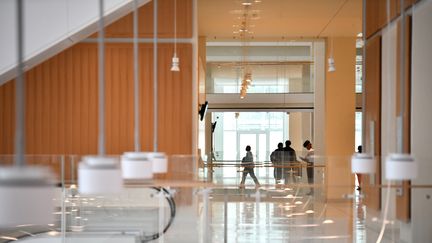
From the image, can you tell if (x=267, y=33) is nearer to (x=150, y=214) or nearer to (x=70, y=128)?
(x=70, y=128)

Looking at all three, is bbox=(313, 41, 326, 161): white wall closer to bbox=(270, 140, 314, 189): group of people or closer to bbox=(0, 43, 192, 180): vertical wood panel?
bbox=(270, 140, 314, 189): group of people

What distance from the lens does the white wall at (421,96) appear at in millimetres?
8695

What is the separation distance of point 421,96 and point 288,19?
5569 mm

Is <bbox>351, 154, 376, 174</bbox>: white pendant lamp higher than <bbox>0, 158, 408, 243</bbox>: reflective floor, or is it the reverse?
<bbox>351, 154, 376, 174</bbox>: white pendant lamp

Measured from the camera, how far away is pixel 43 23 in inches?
379

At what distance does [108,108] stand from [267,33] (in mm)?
6341

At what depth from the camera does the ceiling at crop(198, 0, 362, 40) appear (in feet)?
40.7

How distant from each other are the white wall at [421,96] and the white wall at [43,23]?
4791mm

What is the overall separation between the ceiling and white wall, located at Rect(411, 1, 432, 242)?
3281mm

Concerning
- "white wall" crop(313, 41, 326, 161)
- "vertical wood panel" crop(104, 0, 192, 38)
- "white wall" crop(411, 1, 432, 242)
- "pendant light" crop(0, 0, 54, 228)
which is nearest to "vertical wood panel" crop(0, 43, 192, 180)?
"vertical wood panel" crop(104, 0, 192, 38)

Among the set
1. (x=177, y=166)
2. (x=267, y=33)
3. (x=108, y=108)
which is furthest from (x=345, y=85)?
(x=177, y=166)

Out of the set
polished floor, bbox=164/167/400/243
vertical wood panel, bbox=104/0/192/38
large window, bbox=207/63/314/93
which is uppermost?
vertical wood panel, bbox=104/0/192/38

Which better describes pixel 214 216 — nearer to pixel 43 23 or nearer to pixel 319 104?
pixel 43 23

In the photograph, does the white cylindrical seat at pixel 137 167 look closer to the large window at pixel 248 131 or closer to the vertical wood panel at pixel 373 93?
the vertical wood panel at pixel 373 93
